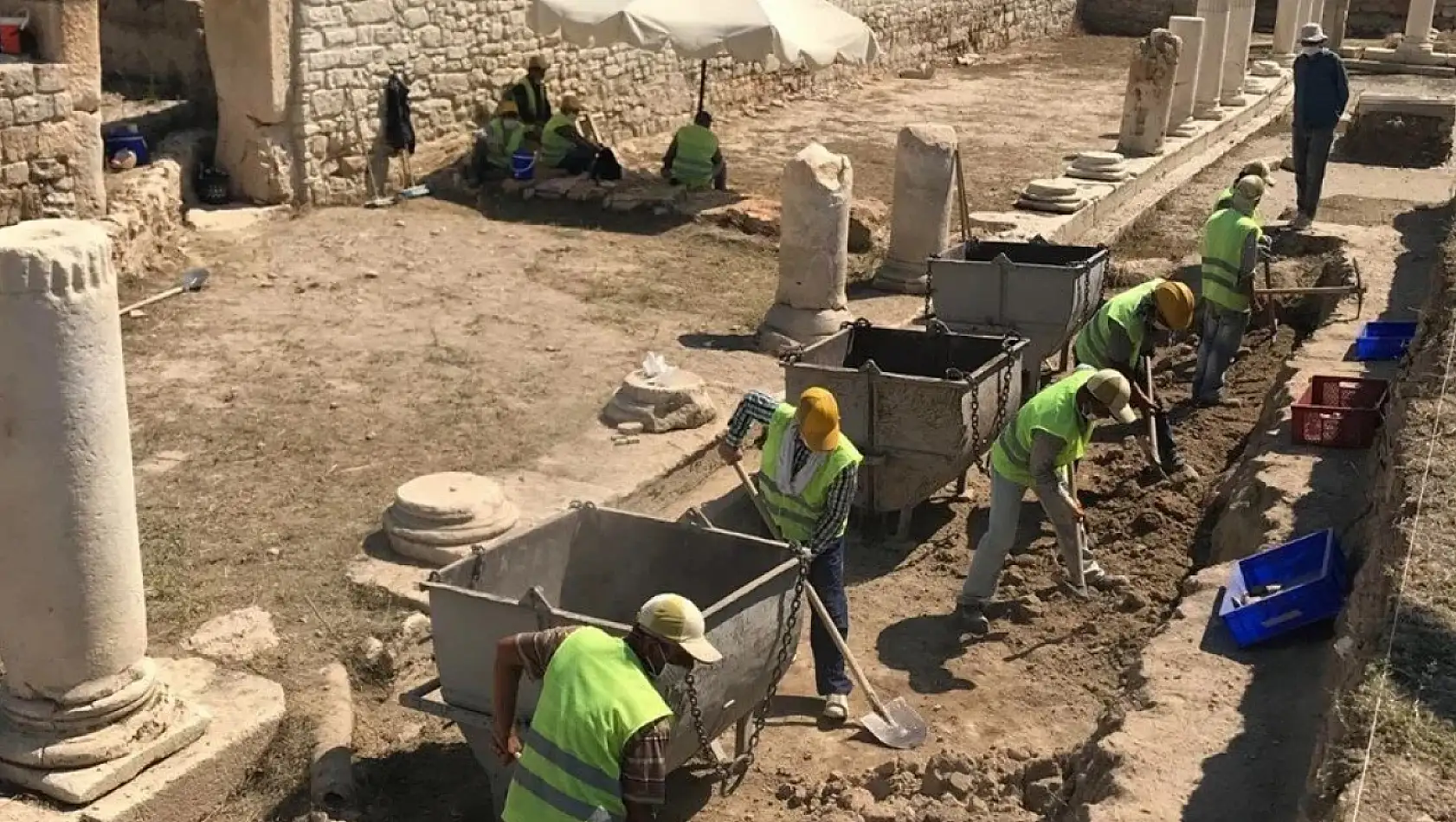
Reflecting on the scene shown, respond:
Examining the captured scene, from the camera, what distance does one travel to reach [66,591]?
5781 mm

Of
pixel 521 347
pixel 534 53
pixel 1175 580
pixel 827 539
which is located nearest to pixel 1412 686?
pixel 827 539

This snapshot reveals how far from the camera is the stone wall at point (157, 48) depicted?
49.2ft

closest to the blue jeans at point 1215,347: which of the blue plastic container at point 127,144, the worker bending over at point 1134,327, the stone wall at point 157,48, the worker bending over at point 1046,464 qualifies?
the worker bending over at point 1134,327

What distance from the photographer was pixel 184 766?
606cm

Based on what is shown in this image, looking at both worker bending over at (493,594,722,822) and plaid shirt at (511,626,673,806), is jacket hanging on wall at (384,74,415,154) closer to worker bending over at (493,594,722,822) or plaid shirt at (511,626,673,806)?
worker bending over at (493,594,722,822)

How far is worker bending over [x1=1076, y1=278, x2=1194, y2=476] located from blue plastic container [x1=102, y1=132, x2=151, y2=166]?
27.7 ft

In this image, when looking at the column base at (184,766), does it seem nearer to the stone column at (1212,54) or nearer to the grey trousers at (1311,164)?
the grey trousers at (1311,164)

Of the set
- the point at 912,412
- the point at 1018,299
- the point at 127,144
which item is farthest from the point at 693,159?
the point at 912,412

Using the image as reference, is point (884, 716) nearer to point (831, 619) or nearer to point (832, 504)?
point (831, 619)

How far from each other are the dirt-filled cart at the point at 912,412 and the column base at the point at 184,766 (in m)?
3.72

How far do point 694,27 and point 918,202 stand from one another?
127 inches

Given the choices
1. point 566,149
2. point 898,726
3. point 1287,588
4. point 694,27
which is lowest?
point 898,726

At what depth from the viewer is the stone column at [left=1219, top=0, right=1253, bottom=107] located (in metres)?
23.3

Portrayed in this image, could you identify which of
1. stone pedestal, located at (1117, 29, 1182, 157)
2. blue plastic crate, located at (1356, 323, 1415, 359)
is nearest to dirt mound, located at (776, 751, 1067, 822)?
blue plastic crate, located at (1356, 323, 1415, 359)
